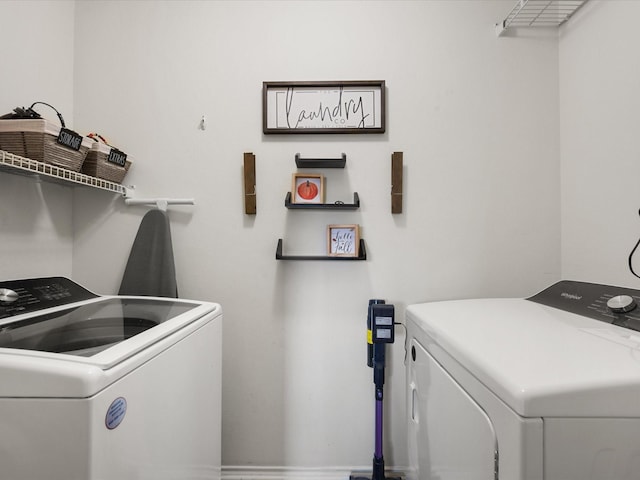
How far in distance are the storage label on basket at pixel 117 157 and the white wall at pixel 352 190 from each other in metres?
0.27

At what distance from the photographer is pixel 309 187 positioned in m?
1.43

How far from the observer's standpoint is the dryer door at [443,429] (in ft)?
2.08

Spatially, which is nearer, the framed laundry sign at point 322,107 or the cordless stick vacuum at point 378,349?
the cordless stick vacuum at point 378,349

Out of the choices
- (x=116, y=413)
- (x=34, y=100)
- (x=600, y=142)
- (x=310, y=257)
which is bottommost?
(x=116, y=413)

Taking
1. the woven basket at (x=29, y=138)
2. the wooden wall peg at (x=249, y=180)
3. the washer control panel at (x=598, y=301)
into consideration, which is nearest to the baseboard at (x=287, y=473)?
the washer control panel at (x=598, y=301)

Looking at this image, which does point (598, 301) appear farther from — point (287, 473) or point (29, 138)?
point (29, 138)

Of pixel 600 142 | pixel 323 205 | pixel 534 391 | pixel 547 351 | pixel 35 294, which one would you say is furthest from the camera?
pixel 323 205

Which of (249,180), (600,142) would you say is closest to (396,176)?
(249,180)

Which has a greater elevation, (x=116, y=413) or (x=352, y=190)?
(x=352, y=190)

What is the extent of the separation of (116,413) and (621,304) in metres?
1.24

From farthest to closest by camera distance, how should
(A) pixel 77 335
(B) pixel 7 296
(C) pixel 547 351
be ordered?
(B) pixel 7 296, (A) pixel 77 335, (C) pixel 547 351

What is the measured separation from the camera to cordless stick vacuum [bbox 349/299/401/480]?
1264mm

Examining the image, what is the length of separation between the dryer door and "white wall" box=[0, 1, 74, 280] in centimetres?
152

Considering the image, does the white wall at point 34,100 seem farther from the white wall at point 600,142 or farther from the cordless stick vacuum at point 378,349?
the white wall at point 600,142
